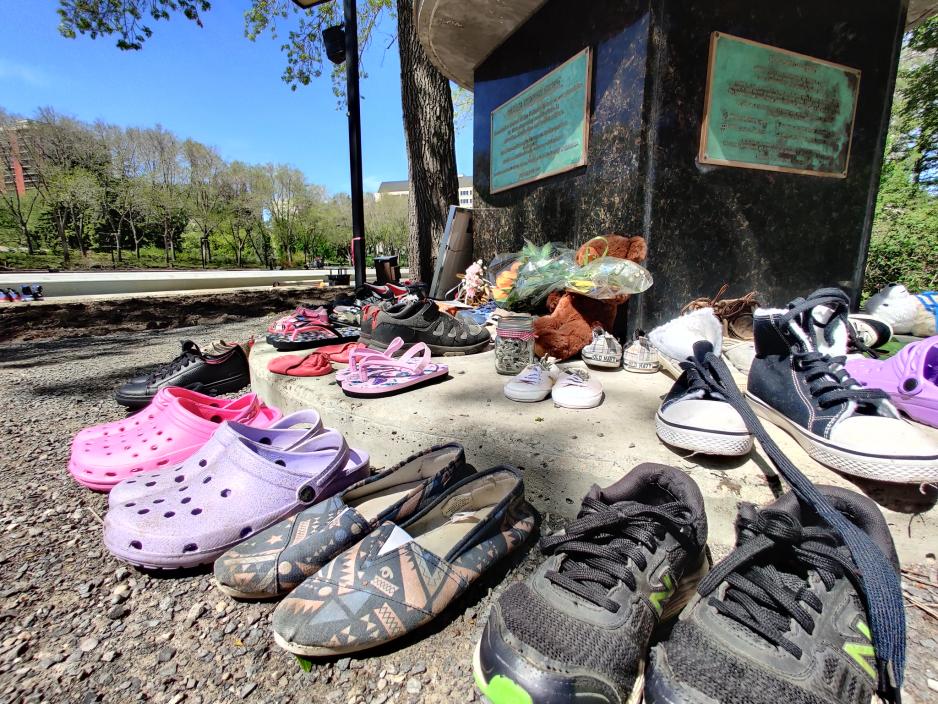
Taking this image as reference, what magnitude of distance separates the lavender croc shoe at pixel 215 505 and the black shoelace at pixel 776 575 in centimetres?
115

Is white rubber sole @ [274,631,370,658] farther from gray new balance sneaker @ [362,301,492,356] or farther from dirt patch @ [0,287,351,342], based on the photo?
dirt patch @ [0,287,351,342]

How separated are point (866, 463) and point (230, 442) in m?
2.00

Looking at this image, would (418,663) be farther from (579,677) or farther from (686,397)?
(686,397)

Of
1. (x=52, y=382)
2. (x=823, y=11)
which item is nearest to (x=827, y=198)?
(x=823, y=11)

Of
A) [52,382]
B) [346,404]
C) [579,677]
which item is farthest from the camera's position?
[52,382]

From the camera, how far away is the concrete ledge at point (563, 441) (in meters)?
1.36

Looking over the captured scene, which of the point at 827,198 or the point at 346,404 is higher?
the point at 827,198

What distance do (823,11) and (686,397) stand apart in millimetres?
3774

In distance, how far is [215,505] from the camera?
1331 mm

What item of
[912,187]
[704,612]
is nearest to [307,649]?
[704,612]

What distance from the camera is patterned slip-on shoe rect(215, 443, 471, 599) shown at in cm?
116

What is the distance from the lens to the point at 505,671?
2.78ft

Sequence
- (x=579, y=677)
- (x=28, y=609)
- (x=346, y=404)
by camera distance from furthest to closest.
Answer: (x=346, y=404)
(x=28, y=609)
(x=579, y=677)

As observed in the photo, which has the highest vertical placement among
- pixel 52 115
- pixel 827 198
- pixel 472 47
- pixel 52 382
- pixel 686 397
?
pixel 52 115
